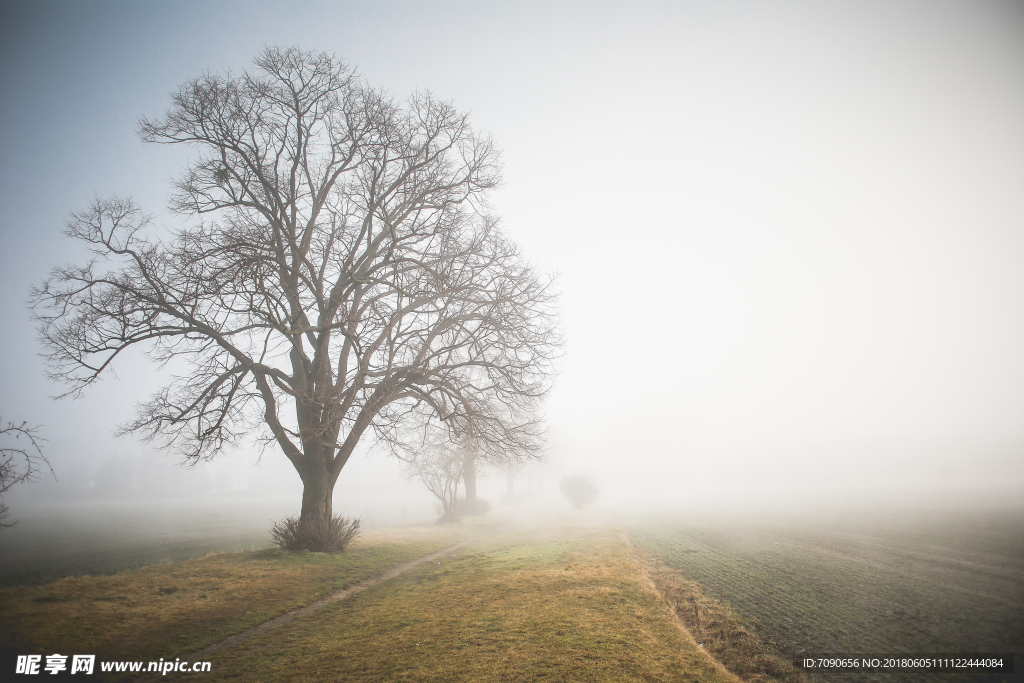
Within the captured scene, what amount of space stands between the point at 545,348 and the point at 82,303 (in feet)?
47.1

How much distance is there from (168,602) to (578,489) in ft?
137

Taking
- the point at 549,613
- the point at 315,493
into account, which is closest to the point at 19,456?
the point at 315,493

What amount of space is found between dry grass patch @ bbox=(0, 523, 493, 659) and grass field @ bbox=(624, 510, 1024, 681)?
10.3 m

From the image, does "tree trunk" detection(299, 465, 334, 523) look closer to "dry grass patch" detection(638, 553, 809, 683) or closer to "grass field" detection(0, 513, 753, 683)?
"grass field" detection(0, 513, 753, 683)

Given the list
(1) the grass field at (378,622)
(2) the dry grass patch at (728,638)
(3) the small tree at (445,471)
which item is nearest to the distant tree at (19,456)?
(1) the grass field at (378,622)

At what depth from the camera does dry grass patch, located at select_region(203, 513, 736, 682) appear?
211 inches

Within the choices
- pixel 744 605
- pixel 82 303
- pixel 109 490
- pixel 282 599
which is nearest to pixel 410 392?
pixel 282 599

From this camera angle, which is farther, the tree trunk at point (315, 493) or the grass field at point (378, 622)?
the tree trunk at point (315, 493)

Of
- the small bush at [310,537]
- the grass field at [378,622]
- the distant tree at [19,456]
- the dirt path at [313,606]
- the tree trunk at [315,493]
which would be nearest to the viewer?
the grass field at [378,622]

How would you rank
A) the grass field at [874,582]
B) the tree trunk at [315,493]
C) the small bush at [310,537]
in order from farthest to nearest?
1. the tree trunk at [315,493]
2. the small bush at [310,537]
3. the grass field at [874,582]

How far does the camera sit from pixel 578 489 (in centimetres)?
4503

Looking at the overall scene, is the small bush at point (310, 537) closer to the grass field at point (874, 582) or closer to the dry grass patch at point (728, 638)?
the dry grass patch at point (728, 638)

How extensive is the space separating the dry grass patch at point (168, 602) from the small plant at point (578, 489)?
3616 cm

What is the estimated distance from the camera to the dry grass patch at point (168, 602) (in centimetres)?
628
